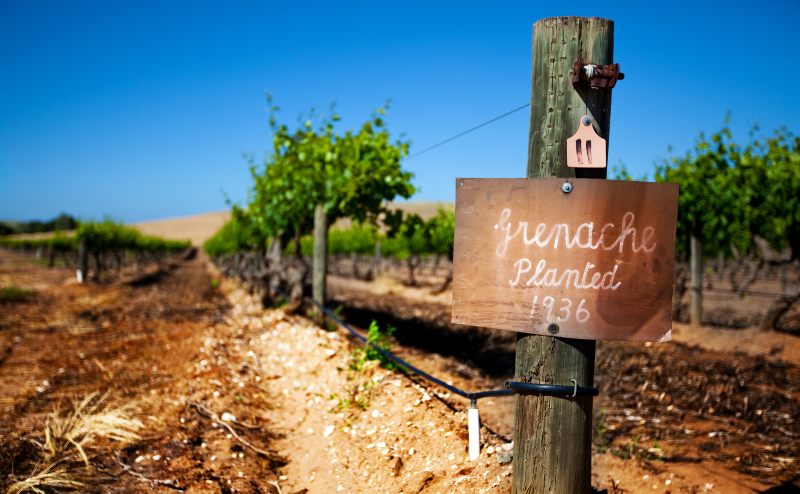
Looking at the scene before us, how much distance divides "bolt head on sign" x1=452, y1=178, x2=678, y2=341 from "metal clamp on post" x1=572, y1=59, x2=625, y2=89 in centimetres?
46

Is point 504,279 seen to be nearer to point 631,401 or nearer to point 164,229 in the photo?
point 631,401

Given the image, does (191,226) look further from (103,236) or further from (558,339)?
(558,339)

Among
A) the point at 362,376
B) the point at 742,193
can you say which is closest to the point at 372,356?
the point at 362,376

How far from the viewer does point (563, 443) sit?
8.47 feet

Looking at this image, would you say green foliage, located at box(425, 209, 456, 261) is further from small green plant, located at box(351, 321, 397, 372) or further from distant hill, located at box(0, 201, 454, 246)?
distant hill, located at box(0, 201, 454, 246)

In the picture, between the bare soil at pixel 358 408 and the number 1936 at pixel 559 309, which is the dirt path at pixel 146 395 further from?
the number 1936 at pixel 559 309

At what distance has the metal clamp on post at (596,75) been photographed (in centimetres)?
245

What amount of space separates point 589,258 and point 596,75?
856mm

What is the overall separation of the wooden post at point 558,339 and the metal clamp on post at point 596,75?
0.05m

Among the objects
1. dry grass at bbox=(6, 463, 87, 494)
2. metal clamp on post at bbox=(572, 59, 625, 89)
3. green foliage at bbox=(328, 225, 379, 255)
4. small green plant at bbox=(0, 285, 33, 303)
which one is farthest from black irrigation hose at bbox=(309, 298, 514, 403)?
green foliage at bbox=(328, 225, 379, 255)

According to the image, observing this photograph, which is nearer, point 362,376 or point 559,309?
point 559,309

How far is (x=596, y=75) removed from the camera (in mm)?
2469

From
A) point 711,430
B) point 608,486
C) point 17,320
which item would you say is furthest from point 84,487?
point 17,320

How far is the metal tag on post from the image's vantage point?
97.2 inches
